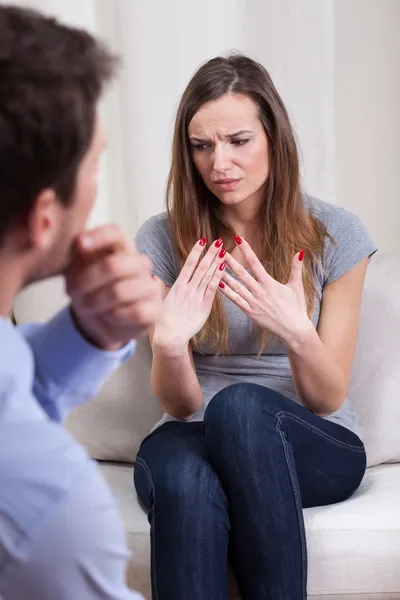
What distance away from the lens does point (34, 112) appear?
634mm

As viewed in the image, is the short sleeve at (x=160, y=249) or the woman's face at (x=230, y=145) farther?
the short sleeve at (x=160, y=249)

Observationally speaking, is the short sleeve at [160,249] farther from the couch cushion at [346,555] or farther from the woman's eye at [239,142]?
the couch cushion at [346,555]

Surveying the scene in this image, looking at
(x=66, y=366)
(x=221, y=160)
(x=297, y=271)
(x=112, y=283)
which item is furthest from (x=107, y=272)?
(x=221, y=160)

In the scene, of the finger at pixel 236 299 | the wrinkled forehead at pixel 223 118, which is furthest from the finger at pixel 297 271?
the wrinkled forehead at pixel 223 118

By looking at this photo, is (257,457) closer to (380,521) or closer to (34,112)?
(380,521)

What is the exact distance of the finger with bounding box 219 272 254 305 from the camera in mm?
1792

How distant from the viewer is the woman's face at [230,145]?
6.34ft

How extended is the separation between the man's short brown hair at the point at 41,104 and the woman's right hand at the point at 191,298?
110 centimetres

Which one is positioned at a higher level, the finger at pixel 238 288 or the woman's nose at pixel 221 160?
the woman's nose at pixel 221 160

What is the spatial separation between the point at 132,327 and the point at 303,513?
1031 millimetres

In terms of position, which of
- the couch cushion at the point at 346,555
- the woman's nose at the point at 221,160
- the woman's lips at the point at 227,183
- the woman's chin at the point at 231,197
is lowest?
the couch cushion at the point at 346,555

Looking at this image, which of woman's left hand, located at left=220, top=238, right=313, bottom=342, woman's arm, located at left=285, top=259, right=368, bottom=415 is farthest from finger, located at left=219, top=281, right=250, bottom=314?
woman's arm, located at left=285, top=259, right=368, bottom=415

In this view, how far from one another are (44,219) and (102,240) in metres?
0.09

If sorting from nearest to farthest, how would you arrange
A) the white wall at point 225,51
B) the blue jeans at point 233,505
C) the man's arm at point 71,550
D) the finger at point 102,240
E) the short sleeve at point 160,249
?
the man's arm at point 71,550 < the finger at point 102,240 < the blue jeans at point 233,505 < the short sleeve at point 160,249 < the white wall at point 225,51
